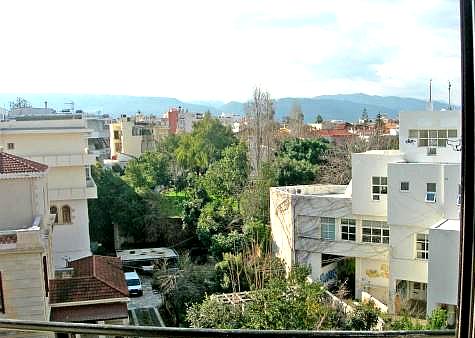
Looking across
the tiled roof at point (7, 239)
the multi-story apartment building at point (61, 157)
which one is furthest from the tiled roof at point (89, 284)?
the tiled roof at point (7, 239)

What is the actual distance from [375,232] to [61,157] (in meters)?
3.13

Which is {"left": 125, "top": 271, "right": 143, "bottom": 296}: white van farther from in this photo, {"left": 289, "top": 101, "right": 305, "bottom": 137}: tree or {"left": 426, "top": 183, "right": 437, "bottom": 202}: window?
{"left": 426, "top": 183, "right": 437, "bottom": 202}: window

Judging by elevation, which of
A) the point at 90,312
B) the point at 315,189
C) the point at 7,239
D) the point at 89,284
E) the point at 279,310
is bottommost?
the point at 279,310

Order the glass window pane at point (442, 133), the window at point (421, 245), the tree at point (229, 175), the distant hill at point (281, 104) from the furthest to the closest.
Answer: the tree at point (229, 175) < the distant hill at point (281, 104) < the window at point (421, 245) < the glass window pane at point (442, 133)

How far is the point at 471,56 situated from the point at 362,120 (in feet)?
18.0

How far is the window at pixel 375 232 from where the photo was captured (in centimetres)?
498

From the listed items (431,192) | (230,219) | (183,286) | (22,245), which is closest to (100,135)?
(230,219)

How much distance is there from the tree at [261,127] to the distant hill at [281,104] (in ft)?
0.38

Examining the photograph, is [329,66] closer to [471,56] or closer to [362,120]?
[362,120]

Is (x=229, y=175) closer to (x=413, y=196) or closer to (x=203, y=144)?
(x=203, y=144)

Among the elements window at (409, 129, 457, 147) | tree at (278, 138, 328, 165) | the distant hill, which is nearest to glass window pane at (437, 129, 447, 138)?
window at (409, 129, 457, 147)

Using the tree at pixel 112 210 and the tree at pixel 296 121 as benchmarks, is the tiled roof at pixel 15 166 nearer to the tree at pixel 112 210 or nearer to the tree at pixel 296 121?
the tree at pixel 112 210

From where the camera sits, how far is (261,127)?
6289 millimetres

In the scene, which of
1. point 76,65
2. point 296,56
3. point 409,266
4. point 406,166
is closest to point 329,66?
point 296,56
